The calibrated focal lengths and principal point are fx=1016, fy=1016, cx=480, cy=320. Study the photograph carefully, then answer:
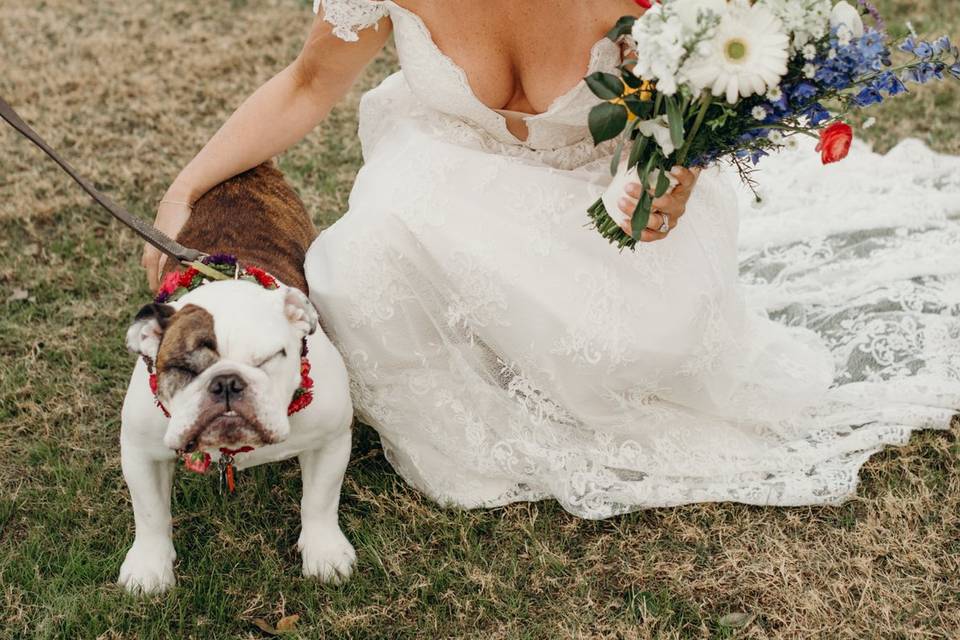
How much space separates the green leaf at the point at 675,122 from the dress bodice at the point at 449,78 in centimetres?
67

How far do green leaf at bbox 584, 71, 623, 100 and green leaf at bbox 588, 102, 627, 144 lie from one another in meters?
0.05

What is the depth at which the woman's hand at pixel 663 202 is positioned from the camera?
2520 millimetres

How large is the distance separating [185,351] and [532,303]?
40.6 inches

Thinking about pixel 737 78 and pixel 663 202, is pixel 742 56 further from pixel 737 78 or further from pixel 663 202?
pixel 663 202

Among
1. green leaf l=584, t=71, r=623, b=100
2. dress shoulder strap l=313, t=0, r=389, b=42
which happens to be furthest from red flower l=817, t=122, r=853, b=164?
dress shoulder strap l=313, t=0, r=389, b=42

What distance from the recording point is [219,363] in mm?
2291

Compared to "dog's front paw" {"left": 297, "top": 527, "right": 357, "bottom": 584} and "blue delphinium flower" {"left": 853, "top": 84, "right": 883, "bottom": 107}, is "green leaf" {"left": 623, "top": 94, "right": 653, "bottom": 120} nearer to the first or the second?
"blue delphinium flower" {"left": 853, "top": 84, "right": 883, "bottom": 107}

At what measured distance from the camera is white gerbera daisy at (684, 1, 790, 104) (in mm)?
2070

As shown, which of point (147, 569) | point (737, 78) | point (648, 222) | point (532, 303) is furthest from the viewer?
point (532, 303)

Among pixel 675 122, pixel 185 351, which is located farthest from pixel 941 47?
pixel 185 351

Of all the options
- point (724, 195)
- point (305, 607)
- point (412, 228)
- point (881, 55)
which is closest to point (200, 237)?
point (412, 228)

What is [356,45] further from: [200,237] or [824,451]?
[824,451]

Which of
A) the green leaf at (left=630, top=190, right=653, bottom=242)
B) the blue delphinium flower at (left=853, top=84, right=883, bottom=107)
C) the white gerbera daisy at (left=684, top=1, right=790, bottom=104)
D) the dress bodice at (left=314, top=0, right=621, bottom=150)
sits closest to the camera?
the white gerbera daisy at (left=684, top=1, right=790, bottom=104)

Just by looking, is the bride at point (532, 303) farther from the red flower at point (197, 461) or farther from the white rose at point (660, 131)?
the red flower at point (197, 461)
